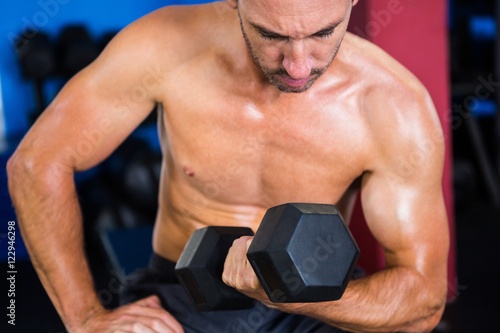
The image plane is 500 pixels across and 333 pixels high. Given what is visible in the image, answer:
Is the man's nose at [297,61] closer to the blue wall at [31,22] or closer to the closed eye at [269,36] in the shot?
the closed eye at [269,36]

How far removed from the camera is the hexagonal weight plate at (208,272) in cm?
122

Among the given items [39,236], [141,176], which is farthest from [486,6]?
[39,236]

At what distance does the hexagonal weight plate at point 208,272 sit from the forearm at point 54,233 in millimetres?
321

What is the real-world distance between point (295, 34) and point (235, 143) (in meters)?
0.34

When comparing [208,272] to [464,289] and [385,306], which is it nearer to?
[385,306]

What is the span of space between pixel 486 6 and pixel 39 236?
4136 millimetres

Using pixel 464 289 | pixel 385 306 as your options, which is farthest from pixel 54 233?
pixel 464 289

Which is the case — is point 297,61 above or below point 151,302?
above

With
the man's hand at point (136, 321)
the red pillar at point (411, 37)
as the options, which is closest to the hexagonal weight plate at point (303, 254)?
the man's hand at point (136, 321)

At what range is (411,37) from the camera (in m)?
2.34

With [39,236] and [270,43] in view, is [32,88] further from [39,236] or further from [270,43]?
[270,43]

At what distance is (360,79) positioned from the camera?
4.84 ft

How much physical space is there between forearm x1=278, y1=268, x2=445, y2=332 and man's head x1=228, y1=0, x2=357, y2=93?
365 mm

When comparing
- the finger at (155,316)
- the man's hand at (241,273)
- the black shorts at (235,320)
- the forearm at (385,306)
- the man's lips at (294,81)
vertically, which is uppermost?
the man's lips at (294,81)
